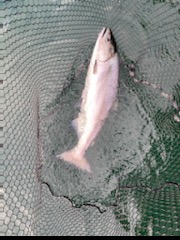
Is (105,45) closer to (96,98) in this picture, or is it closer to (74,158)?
(96,98)

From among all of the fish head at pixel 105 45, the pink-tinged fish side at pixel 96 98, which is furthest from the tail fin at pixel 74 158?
the fish head at pixel 105 45

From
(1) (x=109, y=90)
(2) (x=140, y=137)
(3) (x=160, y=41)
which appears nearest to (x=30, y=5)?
(1) (x=109, y=90)

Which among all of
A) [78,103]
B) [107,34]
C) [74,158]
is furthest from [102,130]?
[107,34]

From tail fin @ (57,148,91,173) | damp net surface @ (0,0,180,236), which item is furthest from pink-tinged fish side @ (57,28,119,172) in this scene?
damp net surface @ (0,0,180,236)

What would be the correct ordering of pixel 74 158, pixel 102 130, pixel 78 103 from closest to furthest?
pixel 74 158 → pixel 78 103 → pixel 102 130

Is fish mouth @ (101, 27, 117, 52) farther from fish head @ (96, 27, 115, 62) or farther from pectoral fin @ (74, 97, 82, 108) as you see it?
pectoral fin @ (74, 97, 82, 108)

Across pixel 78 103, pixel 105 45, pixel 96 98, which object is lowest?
pixel 78 103

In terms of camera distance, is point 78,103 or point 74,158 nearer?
point 74,158
